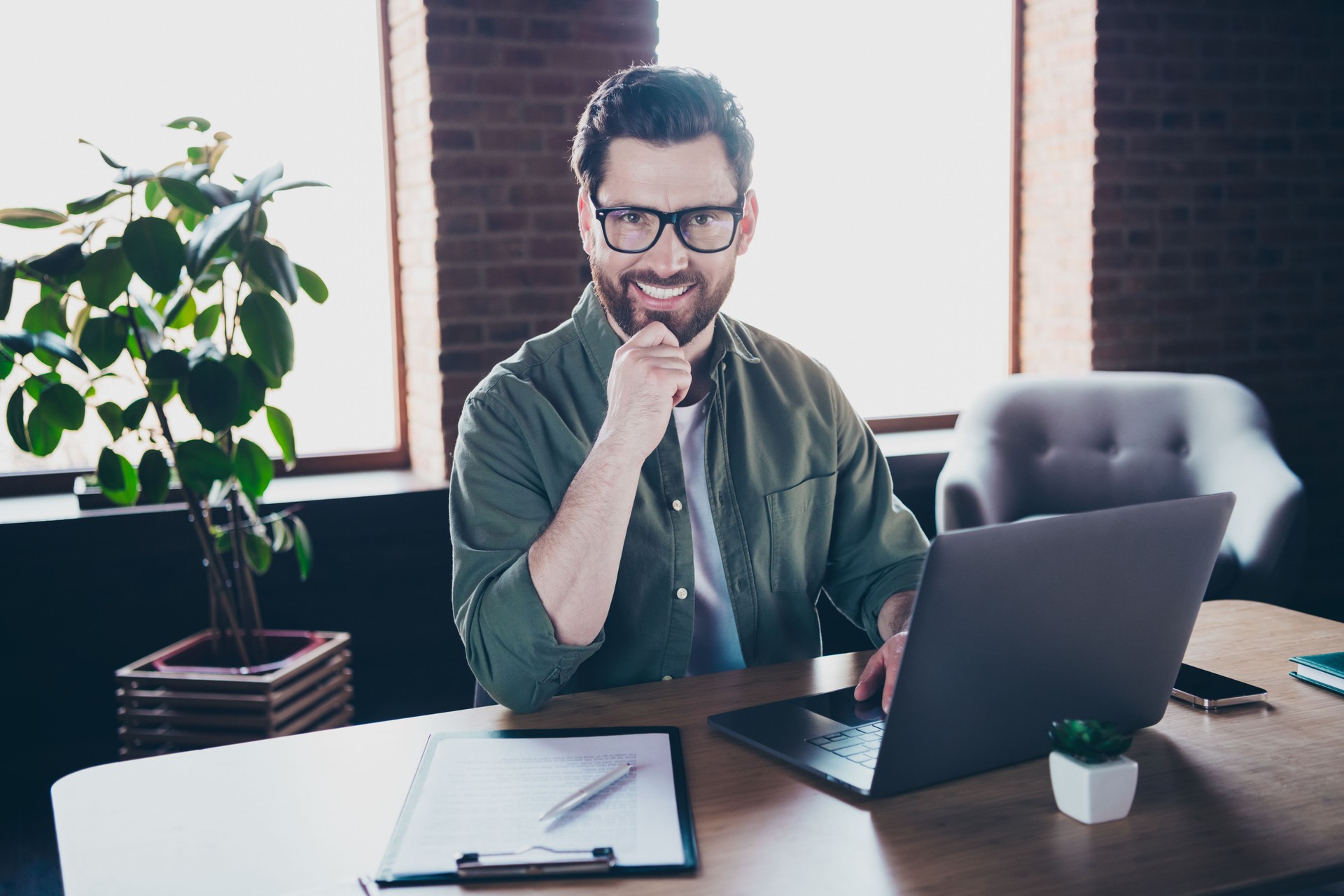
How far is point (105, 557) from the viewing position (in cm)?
265

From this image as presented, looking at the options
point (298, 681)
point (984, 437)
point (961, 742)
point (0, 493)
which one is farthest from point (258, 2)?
point (961, 742)

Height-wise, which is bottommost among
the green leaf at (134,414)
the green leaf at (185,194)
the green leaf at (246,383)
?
the green leaf at (134,414)

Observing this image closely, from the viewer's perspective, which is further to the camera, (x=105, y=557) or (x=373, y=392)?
(x=373, y=392)

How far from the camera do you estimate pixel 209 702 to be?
2.32 m

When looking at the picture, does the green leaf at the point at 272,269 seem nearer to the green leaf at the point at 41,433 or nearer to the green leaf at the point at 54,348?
the green leaf at the point at 54,348

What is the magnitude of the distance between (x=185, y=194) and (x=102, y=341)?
33cm

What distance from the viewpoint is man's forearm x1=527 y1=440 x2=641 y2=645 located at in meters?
1.33

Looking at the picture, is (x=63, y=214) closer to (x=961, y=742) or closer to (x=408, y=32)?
(x=408, y=32)

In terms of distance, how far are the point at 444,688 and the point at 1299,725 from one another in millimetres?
2231

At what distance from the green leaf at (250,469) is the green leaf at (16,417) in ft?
1.27

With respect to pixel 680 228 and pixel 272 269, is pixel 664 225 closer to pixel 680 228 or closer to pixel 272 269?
pixel 680 228

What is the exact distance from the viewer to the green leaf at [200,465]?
2148 millimetres

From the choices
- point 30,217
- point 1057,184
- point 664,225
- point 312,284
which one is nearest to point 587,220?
point 664,225

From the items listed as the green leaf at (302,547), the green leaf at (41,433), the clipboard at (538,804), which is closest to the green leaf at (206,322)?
the green leaf at (41,433)
